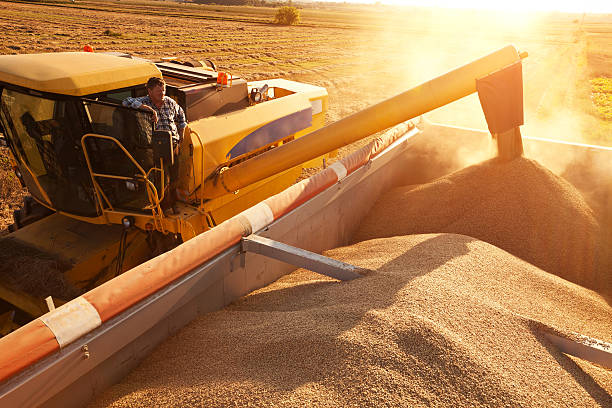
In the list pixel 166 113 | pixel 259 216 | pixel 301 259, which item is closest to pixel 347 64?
pixel 166 113

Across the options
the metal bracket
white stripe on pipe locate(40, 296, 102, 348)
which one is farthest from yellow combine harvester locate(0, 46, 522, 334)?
white stripe on pipe locate(40, 296, 102, 348)

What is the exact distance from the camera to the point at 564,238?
3.74 m

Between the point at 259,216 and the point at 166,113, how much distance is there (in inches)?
44.3

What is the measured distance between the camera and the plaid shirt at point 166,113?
3.24 metres

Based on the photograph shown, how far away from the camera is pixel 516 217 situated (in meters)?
3.87

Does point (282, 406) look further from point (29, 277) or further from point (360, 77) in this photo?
point (360, 77)

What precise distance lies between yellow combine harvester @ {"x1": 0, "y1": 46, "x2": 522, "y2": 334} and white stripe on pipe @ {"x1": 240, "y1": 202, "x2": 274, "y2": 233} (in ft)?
2.25

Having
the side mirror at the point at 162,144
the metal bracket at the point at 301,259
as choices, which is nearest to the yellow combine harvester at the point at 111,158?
the side mirror at the point at 162,144

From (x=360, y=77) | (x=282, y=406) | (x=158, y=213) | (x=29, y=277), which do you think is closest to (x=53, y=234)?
(x=29, y=277)

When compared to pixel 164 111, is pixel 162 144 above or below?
below

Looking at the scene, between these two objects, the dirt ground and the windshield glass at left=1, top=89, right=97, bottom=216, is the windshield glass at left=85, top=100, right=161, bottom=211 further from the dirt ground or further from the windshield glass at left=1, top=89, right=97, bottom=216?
the dirt ground

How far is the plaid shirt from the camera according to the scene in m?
3.24

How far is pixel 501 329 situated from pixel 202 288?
5.50 feet

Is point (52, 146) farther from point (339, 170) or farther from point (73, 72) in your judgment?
point (339, 170)
